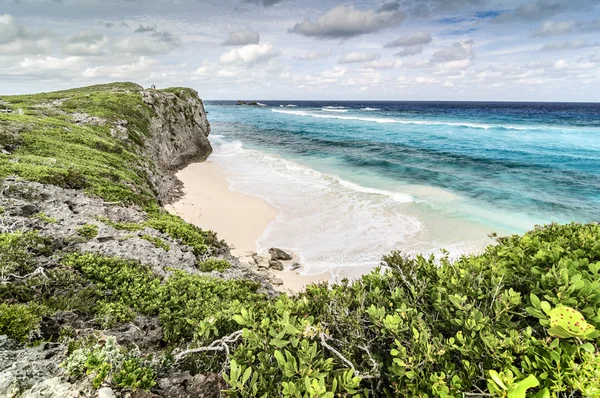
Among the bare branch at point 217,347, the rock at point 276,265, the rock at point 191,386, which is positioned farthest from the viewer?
the rock at point 276,265

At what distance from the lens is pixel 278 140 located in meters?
45.8

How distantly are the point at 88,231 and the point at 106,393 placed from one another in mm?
5445

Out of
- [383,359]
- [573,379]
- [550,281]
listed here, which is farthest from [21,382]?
[550,281]

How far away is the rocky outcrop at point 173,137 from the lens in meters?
19.8

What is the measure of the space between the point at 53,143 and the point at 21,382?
43.8 feet

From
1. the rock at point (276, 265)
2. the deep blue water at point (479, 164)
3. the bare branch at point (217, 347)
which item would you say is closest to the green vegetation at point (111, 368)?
the bare branch at point (217, 347)

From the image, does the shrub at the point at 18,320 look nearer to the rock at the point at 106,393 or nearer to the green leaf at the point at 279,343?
the rock at the point at 106,393

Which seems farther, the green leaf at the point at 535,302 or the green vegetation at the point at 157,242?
the green vegetation at the point at 157,242

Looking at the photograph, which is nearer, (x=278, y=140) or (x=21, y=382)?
(x=21, y=382)

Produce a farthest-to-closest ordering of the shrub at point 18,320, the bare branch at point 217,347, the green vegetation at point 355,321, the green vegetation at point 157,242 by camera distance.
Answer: the green vegetation at point 157,242
the shrub at point 18,320
the bare branch at point 217,347
the green vegetation at point 355,321

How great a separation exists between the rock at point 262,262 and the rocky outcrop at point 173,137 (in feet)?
23.7

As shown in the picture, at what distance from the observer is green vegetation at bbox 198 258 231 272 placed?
7.70m

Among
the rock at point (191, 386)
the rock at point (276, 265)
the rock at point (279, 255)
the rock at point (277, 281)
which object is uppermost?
the rock at point (191, 386)

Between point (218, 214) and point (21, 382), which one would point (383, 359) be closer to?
point (21, 382)
